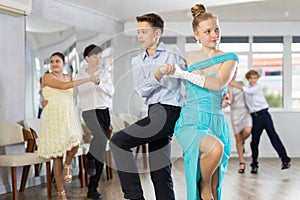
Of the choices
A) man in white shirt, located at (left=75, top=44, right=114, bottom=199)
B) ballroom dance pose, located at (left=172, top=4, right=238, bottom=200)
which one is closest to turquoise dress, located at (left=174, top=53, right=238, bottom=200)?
ballroom dance pose, located at (left=172, top=4, right=238, bottom=200)

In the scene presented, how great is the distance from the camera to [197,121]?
2.73 meters

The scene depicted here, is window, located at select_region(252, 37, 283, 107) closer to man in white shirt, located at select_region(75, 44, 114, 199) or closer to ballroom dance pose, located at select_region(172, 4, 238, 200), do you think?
man in white shirt, located at select_region(75, 44, 114, 199)

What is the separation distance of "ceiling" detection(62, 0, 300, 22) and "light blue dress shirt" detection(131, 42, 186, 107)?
12.8 ft

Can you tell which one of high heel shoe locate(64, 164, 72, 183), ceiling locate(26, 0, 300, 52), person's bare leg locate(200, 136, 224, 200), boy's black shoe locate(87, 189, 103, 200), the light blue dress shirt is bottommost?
boy's black shoe locate(87, 189, 103, 200)

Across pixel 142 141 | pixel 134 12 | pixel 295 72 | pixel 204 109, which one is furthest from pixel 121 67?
pixel 295 72

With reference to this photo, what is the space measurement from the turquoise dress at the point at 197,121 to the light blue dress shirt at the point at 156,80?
9 cm

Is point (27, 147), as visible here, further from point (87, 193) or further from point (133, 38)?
point (133, 38)

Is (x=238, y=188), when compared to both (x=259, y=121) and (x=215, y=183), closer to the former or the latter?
(x=259, y=121)

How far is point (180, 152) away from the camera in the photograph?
2980 mm

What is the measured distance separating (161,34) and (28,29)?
3.16 meters

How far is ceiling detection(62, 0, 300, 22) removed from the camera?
264 inches

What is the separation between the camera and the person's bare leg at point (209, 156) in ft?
8.83

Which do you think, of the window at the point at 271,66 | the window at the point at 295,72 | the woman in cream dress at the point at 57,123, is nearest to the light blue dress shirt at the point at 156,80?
the woman in cream dress at the point at 57,123

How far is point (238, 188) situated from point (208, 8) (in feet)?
10.2
